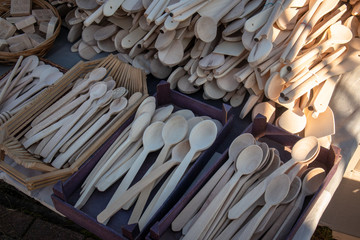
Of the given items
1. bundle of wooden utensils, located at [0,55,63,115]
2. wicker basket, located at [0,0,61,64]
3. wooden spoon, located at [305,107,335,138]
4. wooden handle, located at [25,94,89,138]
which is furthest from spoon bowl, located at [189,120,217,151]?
wicker basket, located at [0,0,61,64]

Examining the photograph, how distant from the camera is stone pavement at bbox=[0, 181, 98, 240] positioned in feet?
5.63

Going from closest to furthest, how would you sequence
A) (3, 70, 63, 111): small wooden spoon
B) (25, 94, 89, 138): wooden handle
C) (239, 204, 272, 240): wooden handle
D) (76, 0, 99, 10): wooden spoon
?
(239, 204, 272, 240): wooden handle < (25, 94, 89, 138): wooden handle < (3, 70, 63, 111): small wooden spoon < (76, 0, 99, 10): wooden spoon

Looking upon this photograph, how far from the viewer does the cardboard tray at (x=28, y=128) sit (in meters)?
1.07

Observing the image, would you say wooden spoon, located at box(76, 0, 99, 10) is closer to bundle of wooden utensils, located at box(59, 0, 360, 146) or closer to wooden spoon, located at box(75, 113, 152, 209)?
bundle of wooden utensils, located at box(59, 0, 360, 146)

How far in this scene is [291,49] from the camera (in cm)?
119

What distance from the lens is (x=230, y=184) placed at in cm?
99

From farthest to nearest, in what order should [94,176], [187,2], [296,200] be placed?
[187,2] < [94,176] < [296,200]

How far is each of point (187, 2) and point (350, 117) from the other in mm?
672

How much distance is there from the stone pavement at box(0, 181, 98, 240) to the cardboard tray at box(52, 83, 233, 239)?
710mm

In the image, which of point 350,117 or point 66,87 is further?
point 66,87

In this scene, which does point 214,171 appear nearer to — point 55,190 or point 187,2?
point 55,190

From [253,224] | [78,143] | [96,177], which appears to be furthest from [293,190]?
[78,143]

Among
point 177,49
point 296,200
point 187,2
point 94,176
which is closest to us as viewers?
point 296,200

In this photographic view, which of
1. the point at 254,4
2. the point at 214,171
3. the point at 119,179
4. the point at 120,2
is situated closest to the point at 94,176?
the point at 119,179
